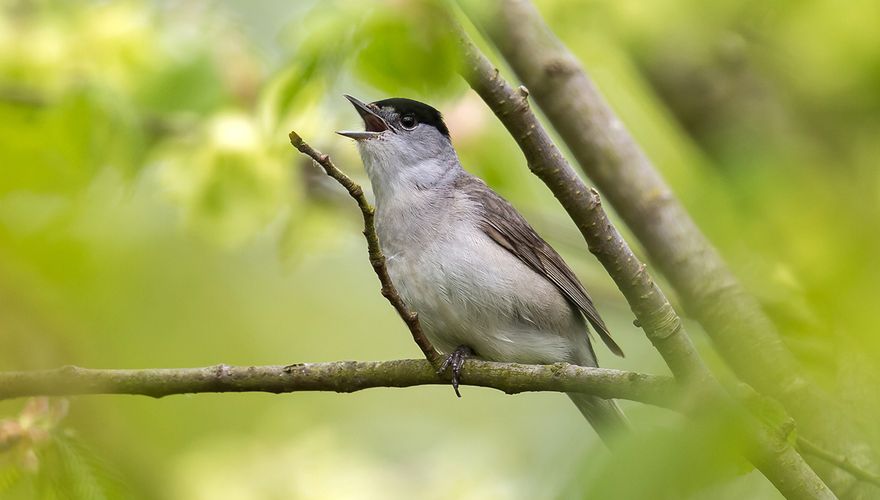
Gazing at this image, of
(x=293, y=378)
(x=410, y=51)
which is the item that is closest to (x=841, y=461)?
(x=293, y=378)

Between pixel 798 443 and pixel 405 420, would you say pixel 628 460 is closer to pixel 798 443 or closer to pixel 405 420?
pixel 798 443

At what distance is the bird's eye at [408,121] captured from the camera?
5.84 metres

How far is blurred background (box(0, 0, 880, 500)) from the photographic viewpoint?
300 cm

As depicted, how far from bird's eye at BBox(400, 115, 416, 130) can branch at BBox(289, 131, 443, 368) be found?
2.24m

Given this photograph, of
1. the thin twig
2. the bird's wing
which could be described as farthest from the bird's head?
the thin twig

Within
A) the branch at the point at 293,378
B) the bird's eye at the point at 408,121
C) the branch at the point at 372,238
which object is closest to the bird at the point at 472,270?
the bird's eye at the point at 408,121

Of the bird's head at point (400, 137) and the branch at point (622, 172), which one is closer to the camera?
the branch at point (622, 172)

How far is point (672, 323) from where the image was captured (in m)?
3.44

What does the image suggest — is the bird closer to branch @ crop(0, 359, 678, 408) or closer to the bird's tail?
the bird's tail

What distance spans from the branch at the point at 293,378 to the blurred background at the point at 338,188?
0.15m

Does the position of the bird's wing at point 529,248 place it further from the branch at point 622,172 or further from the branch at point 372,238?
the branch at point 372,238

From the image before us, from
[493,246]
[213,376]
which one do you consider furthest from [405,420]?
[213,376]

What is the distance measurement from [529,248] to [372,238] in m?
1.93

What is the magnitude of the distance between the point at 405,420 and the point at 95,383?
6151 mm
